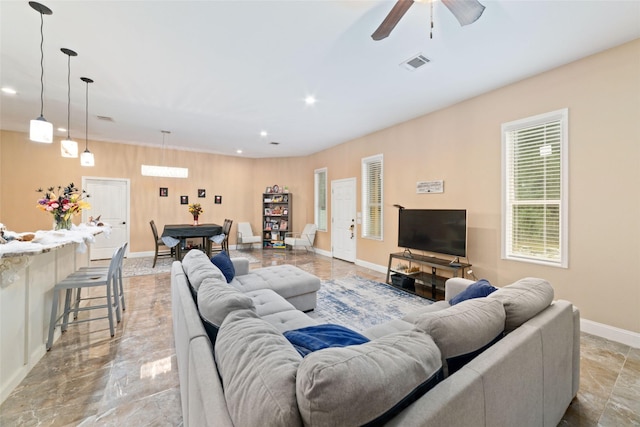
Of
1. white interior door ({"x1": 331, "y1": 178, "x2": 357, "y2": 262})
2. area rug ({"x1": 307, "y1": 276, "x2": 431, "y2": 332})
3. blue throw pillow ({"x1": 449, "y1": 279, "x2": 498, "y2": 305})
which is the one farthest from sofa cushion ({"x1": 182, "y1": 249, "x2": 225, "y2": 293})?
white interior door ({"x1": 331, "y1": 178, "x2": 357, "y2": 262})

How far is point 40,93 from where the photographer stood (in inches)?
149

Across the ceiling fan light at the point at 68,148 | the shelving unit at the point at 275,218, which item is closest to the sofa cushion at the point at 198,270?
the ceiling fan light at the point at 68,148

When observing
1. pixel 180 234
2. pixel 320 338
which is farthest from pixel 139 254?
pixel 320 338

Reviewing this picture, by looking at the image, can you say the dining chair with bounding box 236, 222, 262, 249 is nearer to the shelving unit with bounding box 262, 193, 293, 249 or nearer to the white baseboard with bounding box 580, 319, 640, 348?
the shelving unit with bounding box 262, 193, 293, 249

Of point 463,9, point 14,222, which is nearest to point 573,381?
point 463,9

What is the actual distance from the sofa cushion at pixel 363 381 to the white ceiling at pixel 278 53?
2437mm

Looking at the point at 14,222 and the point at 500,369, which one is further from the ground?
the point at 14,222

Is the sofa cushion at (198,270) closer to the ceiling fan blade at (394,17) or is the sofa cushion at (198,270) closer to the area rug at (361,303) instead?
the area rug at (361,303)

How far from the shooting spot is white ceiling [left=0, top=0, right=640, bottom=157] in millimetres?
2223

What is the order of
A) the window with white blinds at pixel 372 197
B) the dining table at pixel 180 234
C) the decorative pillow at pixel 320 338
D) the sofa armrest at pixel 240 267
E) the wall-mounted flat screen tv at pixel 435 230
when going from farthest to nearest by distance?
the dining table at pixel 180 234, the window with white blinds at pixel 372 197, the wall-mounted flat screen tv at pixel 435 230, the sofa armrest at pixel 240 267, the decorative pillow at pixel 320 338

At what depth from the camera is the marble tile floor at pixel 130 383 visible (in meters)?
1.75

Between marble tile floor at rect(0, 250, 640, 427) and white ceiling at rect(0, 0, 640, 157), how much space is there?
2.90m

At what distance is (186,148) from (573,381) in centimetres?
813

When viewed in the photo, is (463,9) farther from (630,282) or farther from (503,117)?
(630,282)
